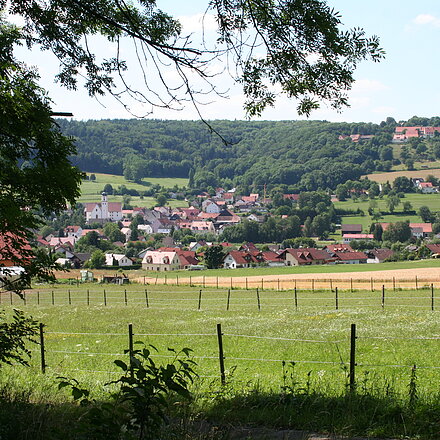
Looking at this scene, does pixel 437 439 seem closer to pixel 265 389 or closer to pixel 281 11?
pixel 265 389

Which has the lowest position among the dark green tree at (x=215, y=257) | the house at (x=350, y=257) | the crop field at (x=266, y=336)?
the house at (x=350, y=257)

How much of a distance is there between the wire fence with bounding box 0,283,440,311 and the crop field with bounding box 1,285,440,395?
0.09 metres

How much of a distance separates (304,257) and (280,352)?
99253 mm

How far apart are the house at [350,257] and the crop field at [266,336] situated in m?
78.0

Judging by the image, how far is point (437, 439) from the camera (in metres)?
→ 6.91

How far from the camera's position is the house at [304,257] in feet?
376

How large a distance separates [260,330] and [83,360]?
8.93 metres

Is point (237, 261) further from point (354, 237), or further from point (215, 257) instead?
point (354, 237)

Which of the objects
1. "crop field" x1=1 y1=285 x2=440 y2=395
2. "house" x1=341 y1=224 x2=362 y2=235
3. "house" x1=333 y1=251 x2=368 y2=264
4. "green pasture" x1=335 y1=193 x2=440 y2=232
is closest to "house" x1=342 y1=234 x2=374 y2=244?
"house" x1=341 y1=224 x2=362 y2=235

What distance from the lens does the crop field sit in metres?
11.8

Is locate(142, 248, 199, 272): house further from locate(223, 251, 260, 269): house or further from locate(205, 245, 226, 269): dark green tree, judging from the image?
locate(205, 245, 226, 269): dark green tree

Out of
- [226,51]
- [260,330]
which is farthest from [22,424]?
[260,330]

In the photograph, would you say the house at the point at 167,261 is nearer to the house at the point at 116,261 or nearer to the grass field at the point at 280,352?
the house at the point at 116,261

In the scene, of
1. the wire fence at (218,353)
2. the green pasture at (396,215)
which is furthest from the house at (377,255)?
the wire fence at (218,353)
